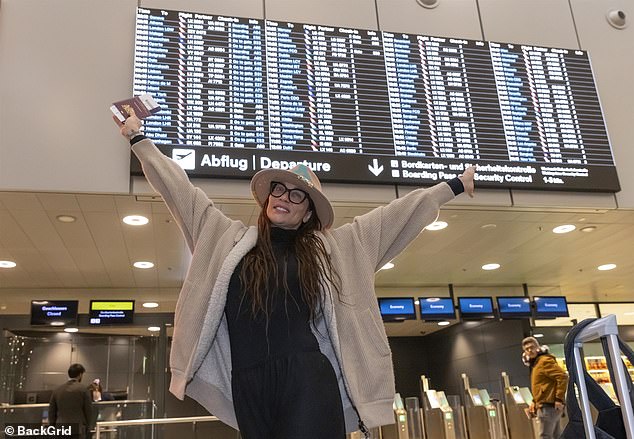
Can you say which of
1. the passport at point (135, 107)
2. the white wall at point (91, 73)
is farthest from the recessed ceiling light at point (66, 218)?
the passport at point (135, 107)

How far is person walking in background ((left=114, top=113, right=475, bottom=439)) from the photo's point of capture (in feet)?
5.36

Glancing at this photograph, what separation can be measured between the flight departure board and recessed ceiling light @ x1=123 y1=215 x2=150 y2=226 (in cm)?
131

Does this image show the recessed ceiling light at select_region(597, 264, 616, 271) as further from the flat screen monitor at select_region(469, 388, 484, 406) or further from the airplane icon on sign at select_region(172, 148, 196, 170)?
the airplane icon on sign at select_region(172, 148, 196, 170)

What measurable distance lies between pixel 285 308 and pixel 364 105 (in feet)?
13.3

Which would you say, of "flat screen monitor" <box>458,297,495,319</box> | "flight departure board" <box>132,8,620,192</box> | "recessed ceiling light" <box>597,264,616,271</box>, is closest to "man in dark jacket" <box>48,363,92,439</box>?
"flight departure board" <box>132,8,620,192</box>

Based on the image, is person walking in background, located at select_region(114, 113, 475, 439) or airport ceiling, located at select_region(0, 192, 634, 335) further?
airport ceiling, located at select_region(0, 192, 634, 335)

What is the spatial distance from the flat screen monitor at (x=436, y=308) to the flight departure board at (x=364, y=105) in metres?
4.49

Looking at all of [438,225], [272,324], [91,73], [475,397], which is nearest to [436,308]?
[475,397]

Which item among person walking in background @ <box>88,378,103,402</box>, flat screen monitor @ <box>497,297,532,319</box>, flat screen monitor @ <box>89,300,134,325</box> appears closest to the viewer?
person walking in background @ <box>88,378,103,402</box>

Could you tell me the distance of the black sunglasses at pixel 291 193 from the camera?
6.79 feet

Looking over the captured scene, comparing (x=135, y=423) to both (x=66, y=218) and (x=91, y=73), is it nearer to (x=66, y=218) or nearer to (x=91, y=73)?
(x=66, y=218)

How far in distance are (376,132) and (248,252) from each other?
3.75m

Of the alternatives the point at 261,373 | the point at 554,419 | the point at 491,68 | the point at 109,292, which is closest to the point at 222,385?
the point at 261,373

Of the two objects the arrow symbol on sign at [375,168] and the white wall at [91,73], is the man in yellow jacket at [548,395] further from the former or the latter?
the arrow symbol on sign at [375,168]
